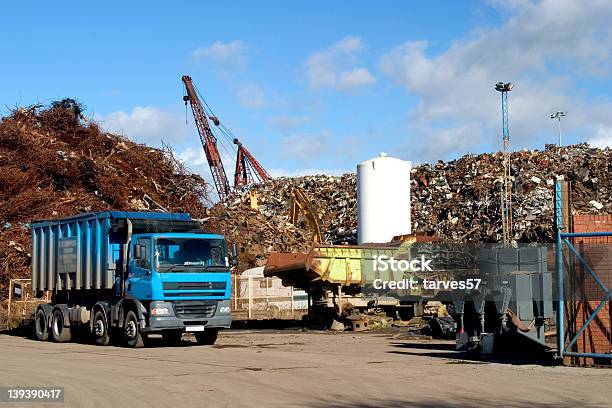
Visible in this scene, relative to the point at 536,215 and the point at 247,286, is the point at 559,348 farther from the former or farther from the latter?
the point at 536,215

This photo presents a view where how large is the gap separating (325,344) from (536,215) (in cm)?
2318

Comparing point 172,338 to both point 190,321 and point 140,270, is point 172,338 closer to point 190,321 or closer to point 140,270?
point 190,321

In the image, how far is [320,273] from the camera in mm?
25719

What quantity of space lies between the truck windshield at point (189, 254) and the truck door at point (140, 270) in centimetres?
27

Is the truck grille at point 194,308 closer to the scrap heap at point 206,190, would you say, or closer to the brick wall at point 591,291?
the brick wall at point 591,291

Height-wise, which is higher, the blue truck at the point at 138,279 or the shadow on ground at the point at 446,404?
the blue truck at the point at 138,279

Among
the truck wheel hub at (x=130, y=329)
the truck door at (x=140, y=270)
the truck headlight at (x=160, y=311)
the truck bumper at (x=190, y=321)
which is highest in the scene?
the truck door at (x=140, y=270)

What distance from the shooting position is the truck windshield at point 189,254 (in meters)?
20.4

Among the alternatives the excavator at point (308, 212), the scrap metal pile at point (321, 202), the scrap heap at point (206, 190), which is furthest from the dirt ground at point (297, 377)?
the scrap metal pile at point (321, 202)

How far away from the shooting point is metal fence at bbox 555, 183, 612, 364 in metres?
15.0

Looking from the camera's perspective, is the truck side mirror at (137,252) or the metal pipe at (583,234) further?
the truck side mirror at (137,252)

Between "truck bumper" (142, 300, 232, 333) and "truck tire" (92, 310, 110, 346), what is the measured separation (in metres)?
1.95

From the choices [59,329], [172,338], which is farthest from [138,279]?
[59,329]

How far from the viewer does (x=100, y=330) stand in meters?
22.2
